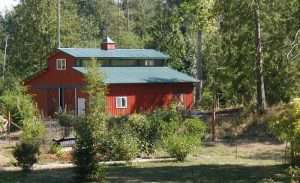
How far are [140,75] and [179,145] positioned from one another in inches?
1062

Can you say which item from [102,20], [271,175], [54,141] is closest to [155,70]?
[54,141]

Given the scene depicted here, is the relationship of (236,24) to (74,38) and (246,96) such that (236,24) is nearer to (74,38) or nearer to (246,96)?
(246,96)

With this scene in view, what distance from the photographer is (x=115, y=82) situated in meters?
45.6

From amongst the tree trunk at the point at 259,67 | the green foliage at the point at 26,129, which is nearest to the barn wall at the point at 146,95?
the green foliage at the point at 26,129

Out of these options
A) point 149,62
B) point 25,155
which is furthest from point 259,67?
point 25,155

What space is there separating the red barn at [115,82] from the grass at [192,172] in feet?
68.9

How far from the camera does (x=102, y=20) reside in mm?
105062

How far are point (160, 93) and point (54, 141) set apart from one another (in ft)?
74.0

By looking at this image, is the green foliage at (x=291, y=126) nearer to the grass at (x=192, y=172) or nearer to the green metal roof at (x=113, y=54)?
the grass at (x=192, y=172)

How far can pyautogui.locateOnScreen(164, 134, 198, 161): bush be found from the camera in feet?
73.4

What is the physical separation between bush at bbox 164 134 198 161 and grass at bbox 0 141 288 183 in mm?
409

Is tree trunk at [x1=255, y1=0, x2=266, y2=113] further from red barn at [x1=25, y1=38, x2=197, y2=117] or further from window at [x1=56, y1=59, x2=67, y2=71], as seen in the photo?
window at [x1=56, y1=59, x2=67, y2=71]

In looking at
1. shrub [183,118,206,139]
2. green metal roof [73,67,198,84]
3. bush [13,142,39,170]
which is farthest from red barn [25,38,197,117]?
bush [13,142,39,170]

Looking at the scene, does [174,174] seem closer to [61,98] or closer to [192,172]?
[192,172]
